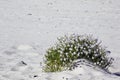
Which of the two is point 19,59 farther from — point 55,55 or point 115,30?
point 115,30

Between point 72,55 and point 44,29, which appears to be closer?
point 72,55

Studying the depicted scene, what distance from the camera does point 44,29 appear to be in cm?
1172

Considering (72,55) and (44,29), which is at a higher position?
A: (44,29)

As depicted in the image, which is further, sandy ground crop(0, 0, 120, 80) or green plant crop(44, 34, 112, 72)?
sandy ground crop(0, 0, 120, 80)

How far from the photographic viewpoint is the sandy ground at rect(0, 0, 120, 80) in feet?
22.5

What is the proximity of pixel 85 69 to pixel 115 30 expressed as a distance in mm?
6077

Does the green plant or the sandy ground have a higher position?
the sandy ground

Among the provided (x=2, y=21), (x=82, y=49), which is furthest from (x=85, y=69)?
(x=2, y=21)

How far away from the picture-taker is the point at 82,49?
676 cm

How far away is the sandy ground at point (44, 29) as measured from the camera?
6.85 metres

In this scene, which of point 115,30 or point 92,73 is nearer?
point 92,73

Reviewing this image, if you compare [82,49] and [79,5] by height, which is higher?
[79,5]

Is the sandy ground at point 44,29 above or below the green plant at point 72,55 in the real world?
above

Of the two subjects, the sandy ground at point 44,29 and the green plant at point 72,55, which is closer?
the green plant at point 72,55
